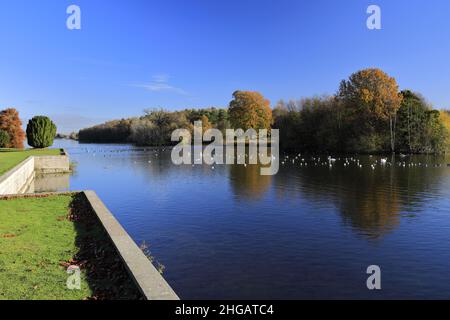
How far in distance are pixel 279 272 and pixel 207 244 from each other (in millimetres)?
3847

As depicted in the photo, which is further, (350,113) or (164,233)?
(350,113)

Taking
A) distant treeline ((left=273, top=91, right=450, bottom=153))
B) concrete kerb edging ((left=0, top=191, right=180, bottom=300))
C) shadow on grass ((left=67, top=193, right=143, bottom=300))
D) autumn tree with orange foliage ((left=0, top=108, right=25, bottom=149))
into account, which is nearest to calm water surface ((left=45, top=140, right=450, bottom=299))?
concrete kerb edging ((left=0, top=191, right=180, bottom=300))

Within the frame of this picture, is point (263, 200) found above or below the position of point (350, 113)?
below

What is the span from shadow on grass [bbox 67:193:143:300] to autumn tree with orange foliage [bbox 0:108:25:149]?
68.9 meters

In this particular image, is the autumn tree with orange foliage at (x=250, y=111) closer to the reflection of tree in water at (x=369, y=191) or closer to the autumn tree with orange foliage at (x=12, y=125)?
the autumn tree with orange foliage at (x=12, y=125)

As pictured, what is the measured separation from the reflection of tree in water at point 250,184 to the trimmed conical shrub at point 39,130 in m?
37.7

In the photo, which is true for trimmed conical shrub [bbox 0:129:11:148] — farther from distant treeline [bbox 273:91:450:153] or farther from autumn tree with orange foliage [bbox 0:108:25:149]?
distant treeline [bbox 273:91:450:153]

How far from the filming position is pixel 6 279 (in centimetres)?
890

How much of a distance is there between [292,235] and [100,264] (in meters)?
8.42

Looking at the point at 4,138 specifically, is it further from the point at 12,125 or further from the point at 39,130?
the point at 39,130

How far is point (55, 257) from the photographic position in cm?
1053
